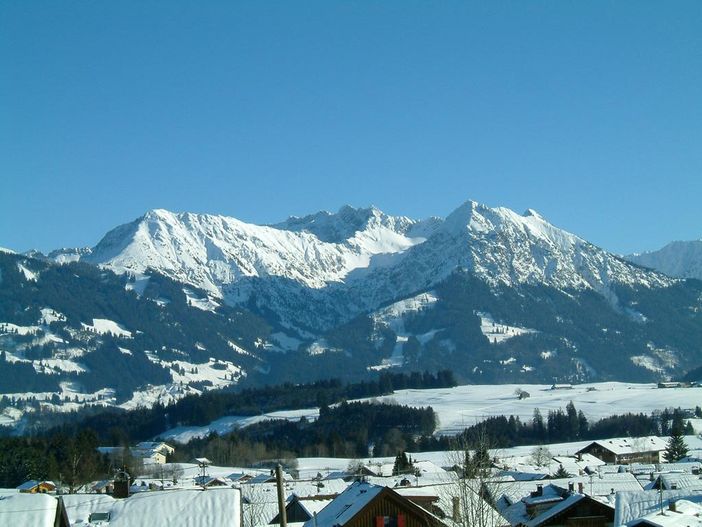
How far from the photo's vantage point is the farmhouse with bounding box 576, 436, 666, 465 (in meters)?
157

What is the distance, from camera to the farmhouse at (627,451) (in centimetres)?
15688

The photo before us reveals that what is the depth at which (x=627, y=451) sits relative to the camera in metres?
160

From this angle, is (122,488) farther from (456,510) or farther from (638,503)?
(638,503)

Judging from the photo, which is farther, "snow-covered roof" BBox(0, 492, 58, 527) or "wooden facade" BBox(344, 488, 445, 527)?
"wooden facade" BBox(344, 488, 445, 527)

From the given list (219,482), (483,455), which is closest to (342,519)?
(483,455)

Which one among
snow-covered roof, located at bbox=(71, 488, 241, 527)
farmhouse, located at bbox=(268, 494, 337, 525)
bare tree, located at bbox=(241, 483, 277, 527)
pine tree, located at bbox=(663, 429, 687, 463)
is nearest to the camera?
snow-covered roof, located at bbox=(71, 488, 241, 527)

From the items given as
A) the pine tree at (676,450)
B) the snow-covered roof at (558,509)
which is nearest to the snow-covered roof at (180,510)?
the snow-covered roof at (558,509)

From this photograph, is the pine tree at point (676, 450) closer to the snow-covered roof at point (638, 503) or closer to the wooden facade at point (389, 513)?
the snow-covered roof at point (638, 503)

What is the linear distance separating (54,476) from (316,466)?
4886 cm

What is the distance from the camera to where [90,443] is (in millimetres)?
154625

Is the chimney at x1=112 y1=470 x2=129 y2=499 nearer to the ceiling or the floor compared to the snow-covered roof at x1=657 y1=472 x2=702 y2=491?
nearer to the ceiling

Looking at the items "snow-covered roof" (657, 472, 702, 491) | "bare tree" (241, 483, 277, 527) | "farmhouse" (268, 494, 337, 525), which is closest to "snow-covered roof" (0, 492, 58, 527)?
"bare tree" (241, 483, 277, 527)

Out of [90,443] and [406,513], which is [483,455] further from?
[90,443]

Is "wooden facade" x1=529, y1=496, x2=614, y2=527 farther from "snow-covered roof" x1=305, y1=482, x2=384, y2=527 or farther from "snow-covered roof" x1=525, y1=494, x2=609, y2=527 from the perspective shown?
"snow-covered roof" x1=305, y1=482, x2=384, y2=527
